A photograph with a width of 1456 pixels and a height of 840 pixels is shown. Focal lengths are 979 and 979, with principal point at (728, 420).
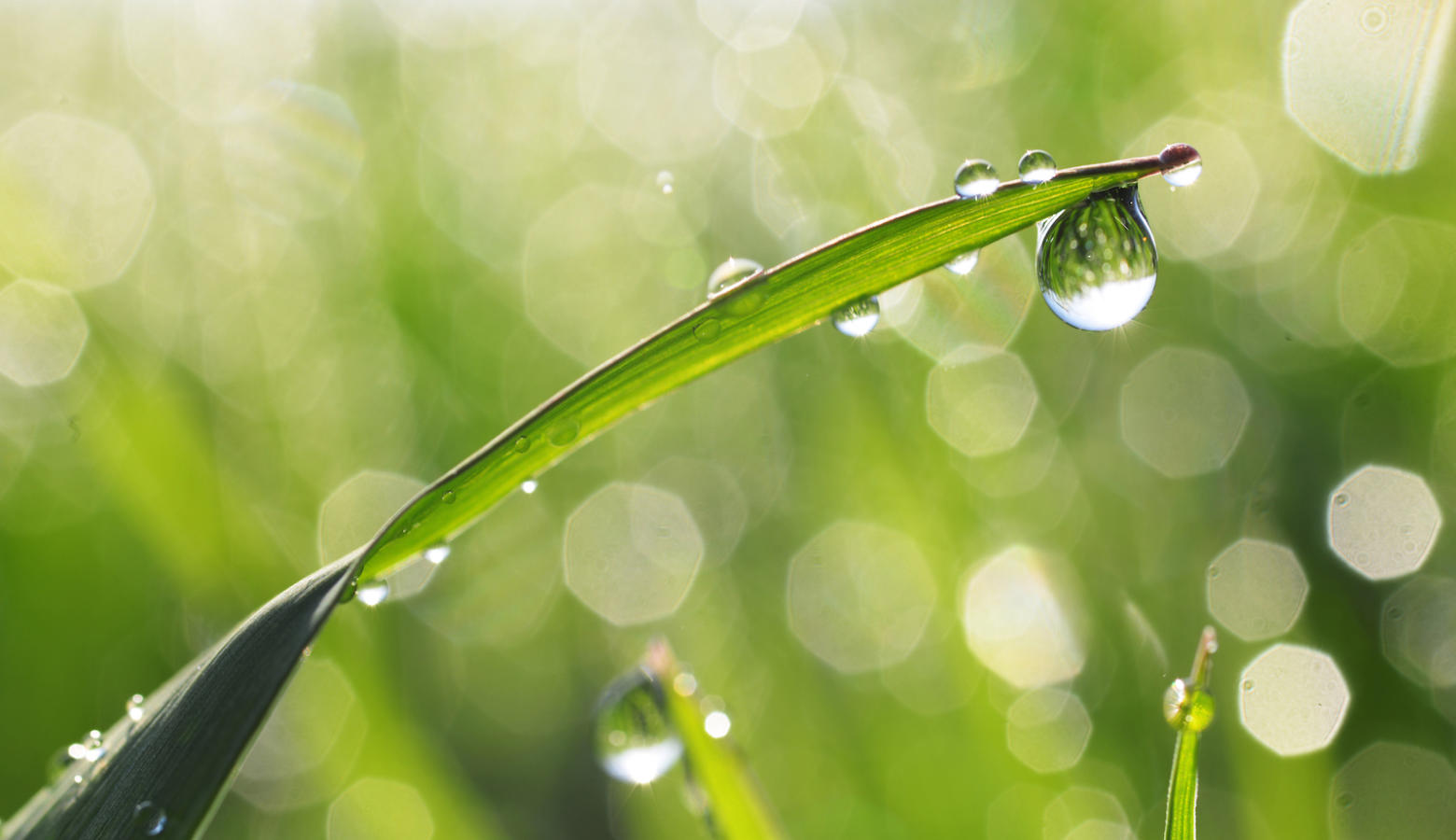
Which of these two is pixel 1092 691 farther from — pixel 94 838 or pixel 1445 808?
pixel 94 838

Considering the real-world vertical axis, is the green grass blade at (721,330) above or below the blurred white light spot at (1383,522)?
above

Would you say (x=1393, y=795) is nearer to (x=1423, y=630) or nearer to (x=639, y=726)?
(x=1423, y=630)

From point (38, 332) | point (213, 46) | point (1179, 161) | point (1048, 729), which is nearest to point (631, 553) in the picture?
point (1048, 729)

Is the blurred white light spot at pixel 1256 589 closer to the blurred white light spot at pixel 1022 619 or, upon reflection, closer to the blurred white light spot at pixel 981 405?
the blurred white light spot at pixel 1022 619

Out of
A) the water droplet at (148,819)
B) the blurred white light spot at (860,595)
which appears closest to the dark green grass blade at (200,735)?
the water droplet at (148,819)

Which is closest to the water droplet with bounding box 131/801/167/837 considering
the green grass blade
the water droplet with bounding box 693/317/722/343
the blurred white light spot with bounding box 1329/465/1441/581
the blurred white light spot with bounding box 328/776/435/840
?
the green grass blade

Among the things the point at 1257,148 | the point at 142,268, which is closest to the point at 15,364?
the point at 142,268

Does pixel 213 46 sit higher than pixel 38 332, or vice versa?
pixel 213 46
